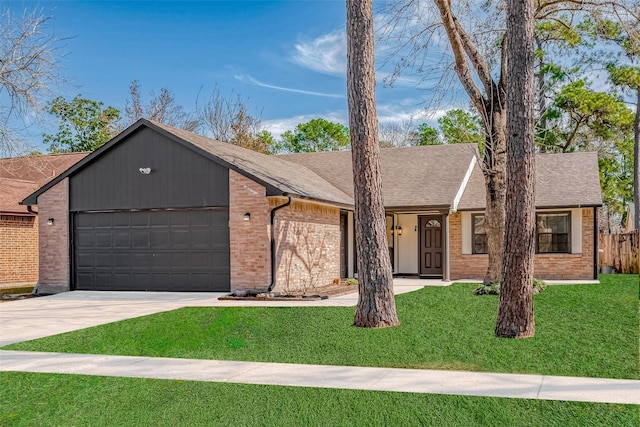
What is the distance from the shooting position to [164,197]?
1616 centimetres

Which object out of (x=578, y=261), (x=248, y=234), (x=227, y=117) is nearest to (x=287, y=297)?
(x=248, y=234)

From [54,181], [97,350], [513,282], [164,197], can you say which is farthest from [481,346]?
[54,181]

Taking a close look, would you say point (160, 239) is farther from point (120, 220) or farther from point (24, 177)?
point (24, 177)

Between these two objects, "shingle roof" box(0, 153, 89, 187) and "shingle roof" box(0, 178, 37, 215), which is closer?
"shingle roof" box(0, 178, 37, 215)

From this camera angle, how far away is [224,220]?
15617 millimetres

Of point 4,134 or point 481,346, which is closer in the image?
point 481,346

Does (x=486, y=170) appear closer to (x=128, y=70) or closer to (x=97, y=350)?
(x=97, y=350)

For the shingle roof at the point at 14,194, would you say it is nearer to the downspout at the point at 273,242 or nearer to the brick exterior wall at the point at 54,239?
the brick exterior wall at the point at 54,239

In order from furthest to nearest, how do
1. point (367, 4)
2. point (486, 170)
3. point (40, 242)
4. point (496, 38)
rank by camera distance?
point (40, 242) < point (496, 38) < point (486, 170) < point (367, 4)

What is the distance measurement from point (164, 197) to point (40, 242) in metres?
4.10

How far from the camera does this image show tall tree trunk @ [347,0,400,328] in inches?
389

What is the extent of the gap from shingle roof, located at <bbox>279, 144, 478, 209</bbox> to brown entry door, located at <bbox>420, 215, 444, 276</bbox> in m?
1.47

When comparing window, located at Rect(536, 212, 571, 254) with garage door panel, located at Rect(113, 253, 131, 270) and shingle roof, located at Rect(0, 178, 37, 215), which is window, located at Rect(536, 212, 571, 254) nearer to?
garage door panel, located at Rect(113, 253, 131, 270)

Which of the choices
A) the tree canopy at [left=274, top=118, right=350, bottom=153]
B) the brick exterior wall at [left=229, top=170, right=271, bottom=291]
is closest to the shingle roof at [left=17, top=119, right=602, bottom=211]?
the brick exterior wall at [left=229, top=170, right=271, bottom=291]
